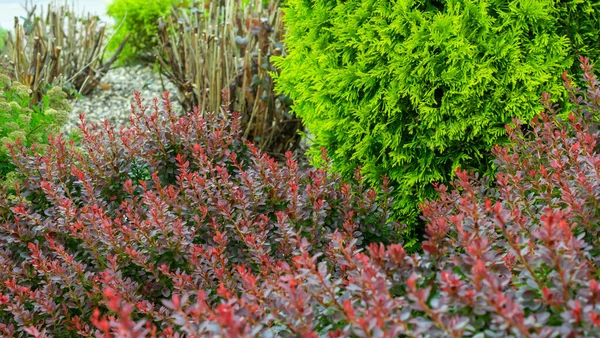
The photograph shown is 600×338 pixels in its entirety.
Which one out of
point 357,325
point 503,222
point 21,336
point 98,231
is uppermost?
point 503,222

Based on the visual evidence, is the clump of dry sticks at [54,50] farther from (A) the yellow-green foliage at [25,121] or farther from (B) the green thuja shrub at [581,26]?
(B) the green thuja shrub at [581,26]

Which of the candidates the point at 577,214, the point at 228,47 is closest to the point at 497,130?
the point at 577,214

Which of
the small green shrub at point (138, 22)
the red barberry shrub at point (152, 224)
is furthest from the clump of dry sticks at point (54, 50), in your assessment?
the red barberry shrub at point (152, 224)

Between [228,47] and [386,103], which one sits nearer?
[386,103]

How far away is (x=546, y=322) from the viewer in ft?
5.24

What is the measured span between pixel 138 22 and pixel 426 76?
627 cm

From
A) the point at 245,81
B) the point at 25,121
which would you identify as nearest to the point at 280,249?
the point at 25,121

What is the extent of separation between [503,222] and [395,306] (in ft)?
1.23

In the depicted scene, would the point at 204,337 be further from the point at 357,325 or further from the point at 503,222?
the point at 503,222

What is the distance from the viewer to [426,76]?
329cm

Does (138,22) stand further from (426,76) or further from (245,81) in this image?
(426,76)

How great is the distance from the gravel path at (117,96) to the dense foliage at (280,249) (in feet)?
9.90

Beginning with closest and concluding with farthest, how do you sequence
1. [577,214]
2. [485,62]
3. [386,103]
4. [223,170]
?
[577,214] → [223,170] → [485,62] → [386,103]

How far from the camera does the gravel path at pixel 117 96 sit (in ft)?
21.9
